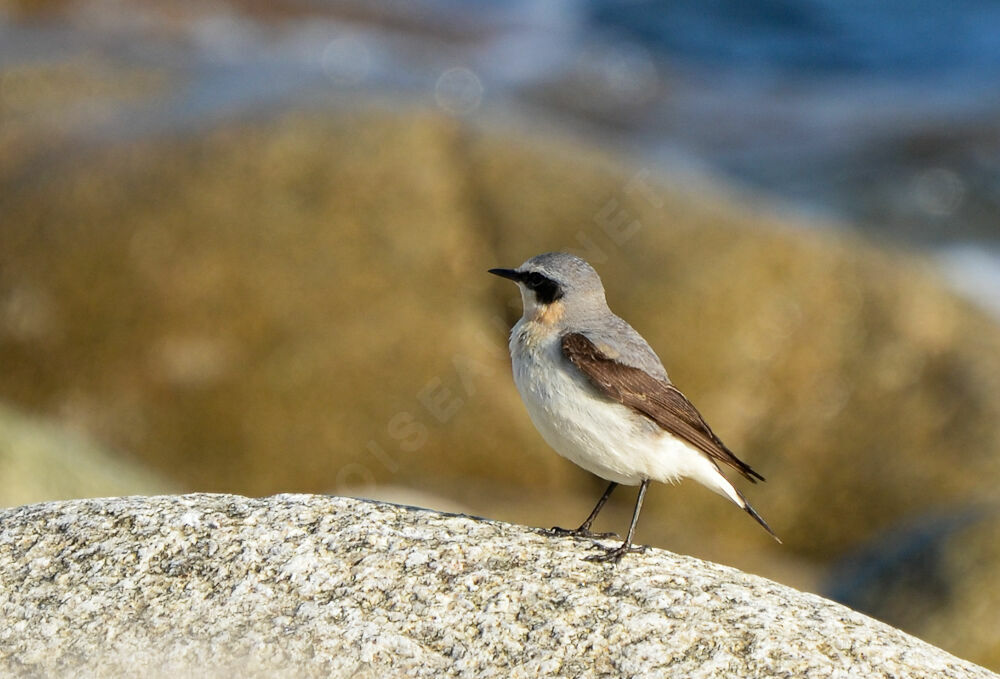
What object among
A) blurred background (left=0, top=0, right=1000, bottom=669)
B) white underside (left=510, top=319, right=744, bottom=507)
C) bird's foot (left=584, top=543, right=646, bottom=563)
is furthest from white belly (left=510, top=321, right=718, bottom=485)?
blurred background (left=0, top=0, right=1000, bottom=669)

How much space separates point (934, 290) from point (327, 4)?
21.6 m

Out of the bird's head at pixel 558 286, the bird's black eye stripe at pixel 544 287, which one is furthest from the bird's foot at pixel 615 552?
the bird's black eye stripe at pixel 544 287

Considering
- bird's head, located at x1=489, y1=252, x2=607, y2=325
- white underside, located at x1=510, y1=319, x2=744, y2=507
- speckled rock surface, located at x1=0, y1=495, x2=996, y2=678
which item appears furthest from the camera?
bird's head, located at x1=489, y1=252, x2=607, y2=325

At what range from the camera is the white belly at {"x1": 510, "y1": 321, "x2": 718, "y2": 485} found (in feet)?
20.7

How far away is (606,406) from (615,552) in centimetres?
77

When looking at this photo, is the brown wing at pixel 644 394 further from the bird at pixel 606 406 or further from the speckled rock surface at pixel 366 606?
the speckled rock surface at pixel 366 606

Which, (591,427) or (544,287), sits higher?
(544,287)

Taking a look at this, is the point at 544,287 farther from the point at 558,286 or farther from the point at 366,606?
the point at 366,606

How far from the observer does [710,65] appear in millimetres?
33469

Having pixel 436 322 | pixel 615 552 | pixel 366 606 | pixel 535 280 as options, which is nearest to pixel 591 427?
pixel 615 552

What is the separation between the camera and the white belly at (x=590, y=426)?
632cm

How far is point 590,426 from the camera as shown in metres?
6.30

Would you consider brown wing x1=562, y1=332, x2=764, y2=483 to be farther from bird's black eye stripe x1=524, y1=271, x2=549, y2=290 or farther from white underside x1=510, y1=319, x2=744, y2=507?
bird's black eye stripe x1=524, y1=271, x2=549, y2=290

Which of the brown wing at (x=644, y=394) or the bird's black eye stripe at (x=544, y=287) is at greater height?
the bird's black eye stripe at (x=544, y=287)
